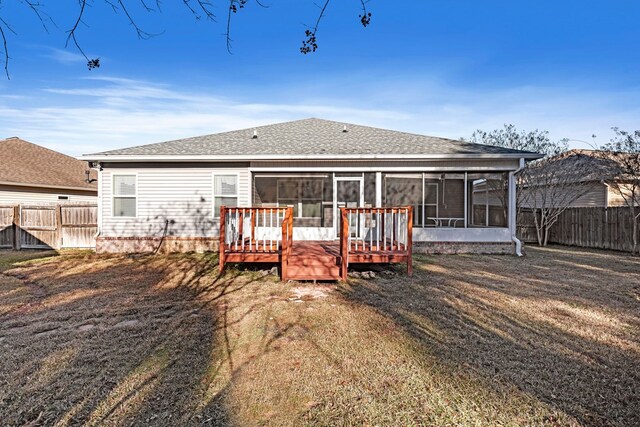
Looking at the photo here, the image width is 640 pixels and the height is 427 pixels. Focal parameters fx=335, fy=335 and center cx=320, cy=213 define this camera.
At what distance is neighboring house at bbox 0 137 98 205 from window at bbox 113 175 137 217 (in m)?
2.61

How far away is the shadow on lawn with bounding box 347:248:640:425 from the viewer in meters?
2.73

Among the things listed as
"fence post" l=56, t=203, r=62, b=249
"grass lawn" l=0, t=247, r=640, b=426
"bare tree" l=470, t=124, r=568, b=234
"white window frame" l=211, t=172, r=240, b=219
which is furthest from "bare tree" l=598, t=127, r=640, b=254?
"fence post" l=56, t=203, r=62, b=249

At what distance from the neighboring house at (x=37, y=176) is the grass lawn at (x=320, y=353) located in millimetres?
9651

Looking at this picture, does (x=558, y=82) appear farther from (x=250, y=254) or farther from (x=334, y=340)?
(x=334, y=340)

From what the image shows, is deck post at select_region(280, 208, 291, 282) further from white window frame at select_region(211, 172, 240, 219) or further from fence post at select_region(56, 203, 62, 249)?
fence post at select_region(56, 203, 62, 249)

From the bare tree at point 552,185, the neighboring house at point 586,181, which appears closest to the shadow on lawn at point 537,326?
the bare tree at point 552,185

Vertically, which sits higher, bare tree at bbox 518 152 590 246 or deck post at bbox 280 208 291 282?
bare tree at bbox 518 152 590 246

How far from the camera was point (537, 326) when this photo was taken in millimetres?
4121

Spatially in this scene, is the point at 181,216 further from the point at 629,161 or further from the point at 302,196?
the point at 629,161

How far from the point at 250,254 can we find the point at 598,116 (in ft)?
59.8

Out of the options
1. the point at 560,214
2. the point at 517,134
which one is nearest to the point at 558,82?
the point at 517,134

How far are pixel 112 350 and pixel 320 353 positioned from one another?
2.14 metres

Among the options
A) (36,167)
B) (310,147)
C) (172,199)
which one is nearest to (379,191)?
(310,147)

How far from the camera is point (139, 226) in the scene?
1016 cm
